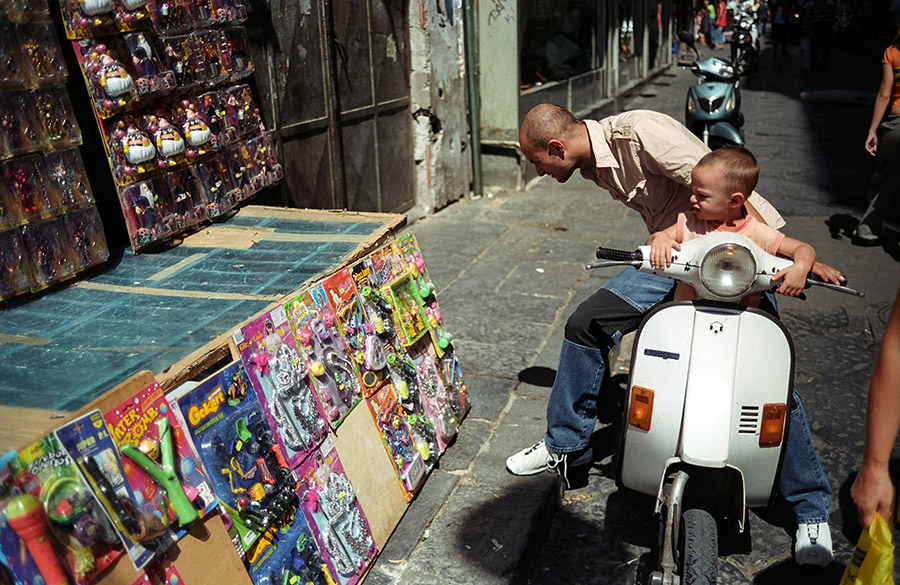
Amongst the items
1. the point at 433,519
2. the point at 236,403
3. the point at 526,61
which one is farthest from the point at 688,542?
the point at 526,61

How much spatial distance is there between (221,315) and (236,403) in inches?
16.9

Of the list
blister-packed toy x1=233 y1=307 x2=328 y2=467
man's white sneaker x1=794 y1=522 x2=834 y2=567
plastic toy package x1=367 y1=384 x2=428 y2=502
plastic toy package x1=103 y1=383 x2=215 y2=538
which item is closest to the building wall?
plastic toy package x1=367 y1=384 x2=428 y2=502

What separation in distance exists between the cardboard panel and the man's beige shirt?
1227mm

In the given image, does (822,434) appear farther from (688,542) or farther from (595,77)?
(595,77)

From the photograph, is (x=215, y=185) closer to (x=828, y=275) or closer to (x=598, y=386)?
(x=598, y=386)

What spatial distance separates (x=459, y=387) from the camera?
3.53 meters

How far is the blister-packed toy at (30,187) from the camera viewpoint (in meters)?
2.55

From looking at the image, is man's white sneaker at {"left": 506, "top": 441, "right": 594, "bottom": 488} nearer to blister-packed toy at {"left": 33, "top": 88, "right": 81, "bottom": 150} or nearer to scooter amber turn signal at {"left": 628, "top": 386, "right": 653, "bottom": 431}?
scooter amber turn signal at {"left": 628, "top": 386, "right": 653, "bottom": 431}

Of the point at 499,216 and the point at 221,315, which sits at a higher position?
the point at 221,315

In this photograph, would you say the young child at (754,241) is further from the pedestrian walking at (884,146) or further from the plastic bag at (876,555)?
the pedestrian walking at (884,146)

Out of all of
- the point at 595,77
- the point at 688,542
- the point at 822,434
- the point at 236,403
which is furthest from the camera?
the point at 595,77

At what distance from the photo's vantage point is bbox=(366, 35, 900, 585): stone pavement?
2.78 metres

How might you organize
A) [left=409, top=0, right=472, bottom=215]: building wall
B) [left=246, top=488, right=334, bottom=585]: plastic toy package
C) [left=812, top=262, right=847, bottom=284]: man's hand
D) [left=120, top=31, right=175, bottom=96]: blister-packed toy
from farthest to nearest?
[left=409, top=0, right=472, bottom=215]: building wall, [left=120, top=31, right=175, bottom=96]: blister-packed toy, [left=812, top=262, right=847, bottom=284]: man's hand, [left=246, top=488, right=334, bottom=585]: plastic toy package

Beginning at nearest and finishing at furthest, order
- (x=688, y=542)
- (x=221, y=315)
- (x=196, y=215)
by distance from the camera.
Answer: (x=688, y=542)
(x=221, y=315)
(x=196, y=215)
